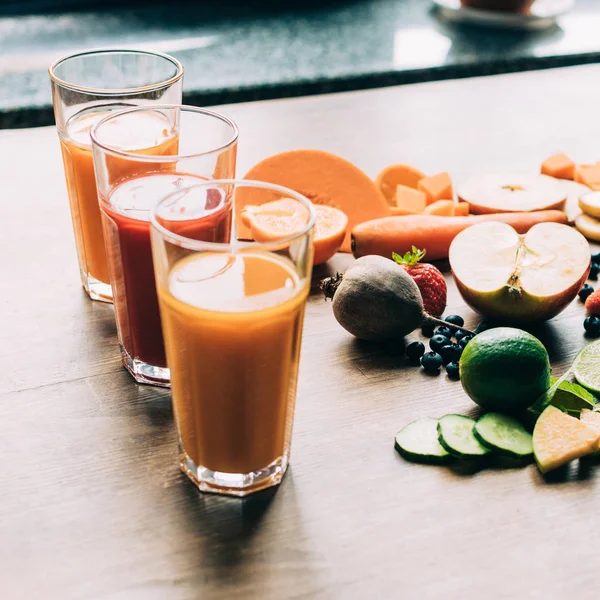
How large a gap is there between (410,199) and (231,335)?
73 centimetres

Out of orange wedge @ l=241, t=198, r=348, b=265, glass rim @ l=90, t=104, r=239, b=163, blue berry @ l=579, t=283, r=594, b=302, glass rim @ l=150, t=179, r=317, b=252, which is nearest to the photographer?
glass rim @ l=150, t=179, r=317, b=252

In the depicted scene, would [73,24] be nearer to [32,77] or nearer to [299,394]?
[32,77]

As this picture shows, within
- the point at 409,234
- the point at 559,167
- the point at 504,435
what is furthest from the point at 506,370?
the point at 559,167

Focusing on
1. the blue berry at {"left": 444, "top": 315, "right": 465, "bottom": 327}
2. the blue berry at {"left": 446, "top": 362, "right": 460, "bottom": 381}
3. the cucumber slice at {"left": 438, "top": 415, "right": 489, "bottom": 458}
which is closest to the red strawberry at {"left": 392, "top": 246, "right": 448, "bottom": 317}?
the blue berry at {"left": 444, "top": 315, "right": 465, "bottom": 327}

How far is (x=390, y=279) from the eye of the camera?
1.06m

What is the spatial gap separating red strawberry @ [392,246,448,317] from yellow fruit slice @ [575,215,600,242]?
1.15 feet

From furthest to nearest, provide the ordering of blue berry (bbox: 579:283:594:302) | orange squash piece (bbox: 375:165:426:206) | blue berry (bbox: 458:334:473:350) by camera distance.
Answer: orange squash piece (bbox: 375:165:426:206), blue berry (bbox: 579:283:594:302), blue berry (bbox: 458:334:473:350)

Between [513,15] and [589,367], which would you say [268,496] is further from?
[513,15]

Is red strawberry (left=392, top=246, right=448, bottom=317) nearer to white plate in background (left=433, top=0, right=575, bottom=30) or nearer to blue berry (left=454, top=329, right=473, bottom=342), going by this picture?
blue berry (left=454, top=329, right=473, bottom=342)

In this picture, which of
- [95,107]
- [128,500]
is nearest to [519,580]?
[128,500]

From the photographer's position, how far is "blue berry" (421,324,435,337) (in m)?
1.12

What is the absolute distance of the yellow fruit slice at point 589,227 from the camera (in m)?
1.36

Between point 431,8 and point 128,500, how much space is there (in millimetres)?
2350

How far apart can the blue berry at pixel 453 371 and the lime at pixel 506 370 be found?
0.24ft
